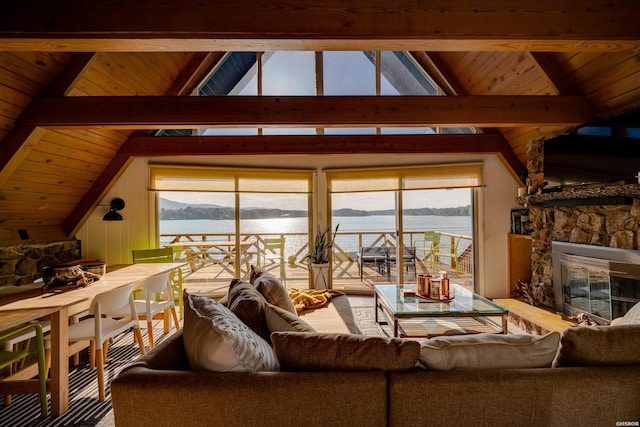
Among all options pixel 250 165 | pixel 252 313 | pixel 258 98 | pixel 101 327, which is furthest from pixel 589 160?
pixel 101 327

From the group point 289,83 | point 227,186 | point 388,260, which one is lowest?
point 388,260

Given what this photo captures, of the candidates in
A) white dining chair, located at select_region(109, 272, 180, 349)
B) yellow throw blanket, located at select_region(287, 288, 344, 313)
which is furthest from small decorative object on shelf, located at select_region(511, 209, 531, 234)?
white dining chair, located at select_region(109, 272, 180, 349)

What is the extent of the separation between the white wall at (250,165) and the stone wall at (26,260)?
17.2 inches

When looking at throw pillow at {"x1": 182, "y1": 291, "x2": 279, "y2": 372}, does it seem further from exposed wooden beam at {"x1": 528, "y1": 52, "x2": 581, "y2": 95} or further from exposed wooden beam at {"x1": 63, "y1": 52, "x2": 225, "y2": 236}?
exposed wooden beam at {"x1": 63, "y1": 52, "x2": 225, "y2": 236}

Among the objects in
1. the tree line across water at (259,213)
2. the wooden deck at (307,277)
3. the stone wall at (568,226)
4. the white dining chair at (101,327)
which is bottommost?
the wooden deck at (307,277)

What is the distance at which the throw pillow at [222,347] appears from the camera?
1.17m

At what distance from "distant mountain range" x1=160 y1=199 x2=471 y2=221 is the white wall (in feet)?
1.01

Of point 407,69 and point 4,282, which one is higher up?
point 407,69

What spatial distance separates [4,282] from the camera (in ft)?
10.8


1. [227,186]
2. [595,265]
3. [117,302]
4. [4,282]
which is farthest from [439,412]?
[4,282]

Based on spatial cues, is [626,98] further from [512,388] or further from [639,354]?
[512,388]

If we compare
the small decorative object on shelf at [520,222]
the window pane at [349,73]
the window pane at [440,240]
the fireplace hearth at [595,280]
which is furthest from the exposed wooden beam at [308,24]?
the window pane at [440,240]

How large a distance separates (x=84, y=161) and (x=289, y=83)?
278 centimetres

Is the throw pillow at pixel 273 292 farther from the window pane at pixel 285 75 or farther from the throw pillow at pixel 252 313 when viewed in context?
the window pane at pixel 285 75
